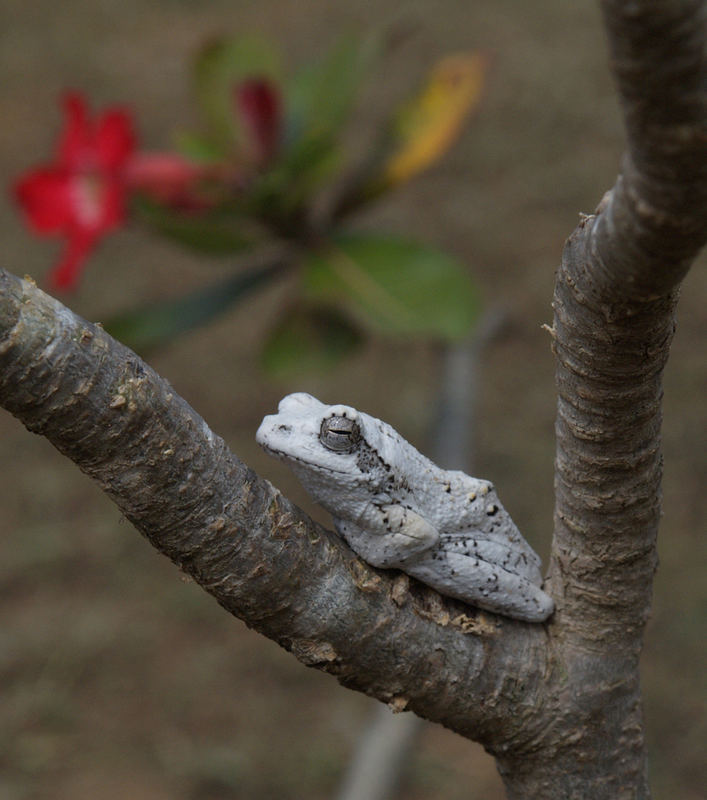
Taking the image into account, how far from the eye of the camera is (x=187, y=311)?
3318 mm

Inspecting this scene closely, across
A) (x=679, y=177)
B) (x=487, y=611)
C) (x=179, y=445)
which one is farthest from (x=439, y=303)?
(x=679, y=177)

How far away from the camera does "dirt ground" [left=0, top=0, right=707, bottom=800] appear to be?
391 centimetres

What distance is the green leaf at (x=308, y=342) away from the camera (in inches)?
123

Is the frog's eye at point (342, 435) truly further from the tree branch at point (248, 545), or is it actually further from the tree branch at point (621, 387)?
the tree branch at point (621, 387)

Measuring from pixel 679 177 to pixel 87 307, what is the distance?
5.37 meters

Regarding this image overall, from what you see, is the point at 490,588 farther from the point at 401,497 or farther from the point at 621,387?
the point at 621,387

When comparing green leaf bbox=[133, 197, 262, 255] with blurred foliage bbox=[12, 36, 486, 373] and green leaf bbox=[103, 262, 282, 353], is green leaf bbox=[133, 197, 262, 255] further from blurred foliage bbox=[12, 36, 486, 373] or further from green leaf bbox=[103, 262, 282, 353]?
green leaf bbox=[103, 262, 282, 353]

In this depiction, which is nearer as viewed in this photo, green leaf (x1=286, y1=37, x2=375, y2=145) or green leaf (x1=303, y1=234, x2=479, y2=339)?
green leaf (x1=303, y1=234, x2=479, y2=339)

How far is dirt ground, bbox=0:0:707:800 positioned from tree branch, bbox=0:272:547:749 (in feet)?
1.64

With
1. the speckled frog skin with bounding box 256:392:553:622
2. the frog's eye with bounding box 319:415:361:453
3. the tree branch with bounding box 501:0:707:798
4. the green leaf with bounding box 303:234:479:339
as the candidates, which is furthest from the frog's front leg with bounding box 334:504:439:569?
the green leaf with bounding box 303:234:479:339

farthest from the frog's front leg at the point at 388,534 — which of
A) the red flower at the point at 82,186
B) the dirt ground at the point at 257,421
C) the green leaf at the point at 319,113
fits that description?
the green leaf at the point at 319,113

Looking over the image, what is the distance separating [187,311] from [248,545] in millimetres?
2101

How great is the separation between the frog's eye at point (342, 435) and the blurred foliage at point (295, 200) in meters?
1.15

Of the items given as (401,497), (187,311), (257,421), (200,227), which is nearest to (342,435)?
(401,497)
